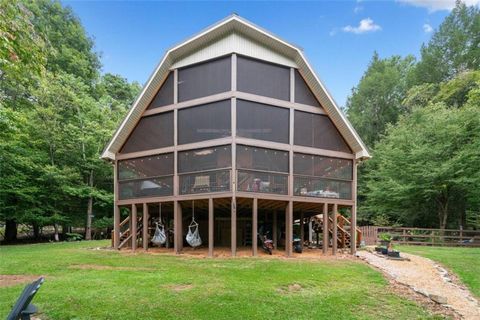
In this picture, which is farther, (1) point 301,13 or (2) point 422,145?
(2) point 422,145

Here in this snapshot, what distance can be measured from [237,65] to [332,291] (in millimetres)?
8872

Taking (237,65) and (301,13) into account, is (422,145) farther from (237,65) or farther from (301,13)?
(237,65)

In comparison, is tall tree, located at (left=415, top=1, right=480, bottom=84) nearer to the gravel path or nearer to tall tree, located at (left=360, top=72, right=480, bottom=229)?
tall tree, located at (left=360, top=72, right=480, bottom=229)

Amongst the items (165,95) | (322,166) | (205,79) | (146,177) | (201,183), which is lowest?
(201,183)

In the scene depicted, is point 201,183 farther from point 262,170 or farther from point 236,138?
point 262,170

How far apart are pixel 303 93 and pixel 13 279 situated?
11.7 meters

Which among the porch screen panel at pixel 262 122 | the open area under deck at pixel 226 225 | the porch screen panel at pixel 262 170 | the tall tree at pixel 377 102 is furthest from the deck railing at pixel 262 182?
the tall tree at pixel 377 102

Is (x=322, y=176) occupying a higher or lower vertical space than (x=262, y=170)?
lower

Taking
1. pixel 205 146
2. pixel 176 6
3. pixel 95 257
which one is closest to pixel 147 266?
pixel 95 257

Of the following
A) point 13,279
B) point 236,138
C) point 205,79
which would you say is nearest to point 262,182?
point 236,138

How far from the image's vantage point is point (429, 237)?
2038 cm

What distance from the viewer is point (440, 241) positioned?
20.4 metres

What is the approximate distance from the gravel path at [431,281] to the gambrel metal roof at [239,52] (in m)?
4.79

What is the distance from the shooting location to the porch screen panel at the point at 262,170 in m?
12.1
